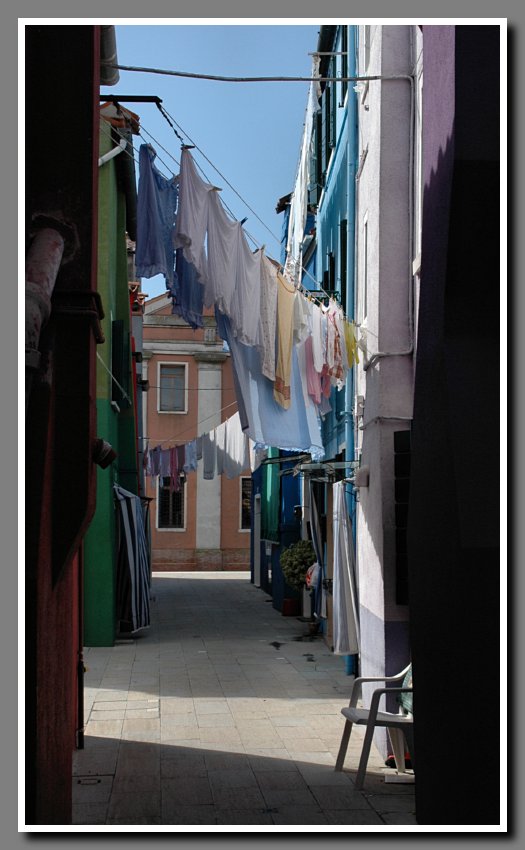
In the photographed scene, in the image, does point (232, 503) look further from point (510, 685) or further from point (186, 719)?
point (510, 685)

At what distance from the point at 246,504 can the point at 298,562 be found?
18056mm

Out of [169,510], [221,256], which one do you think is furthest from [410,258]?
[169,510]

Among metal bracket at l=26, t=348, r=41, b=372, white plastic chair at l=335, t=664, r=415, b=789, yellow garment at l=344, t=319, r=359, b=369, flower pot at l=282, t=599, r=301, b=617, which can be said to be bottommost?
flower pot at l=282, t=599, r=301, b=617

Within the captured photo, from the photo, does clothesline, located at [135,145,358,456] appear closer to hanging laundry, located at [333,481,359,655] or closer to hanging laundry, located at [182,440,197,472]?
hanging laundry, located at [333,481,359,655]

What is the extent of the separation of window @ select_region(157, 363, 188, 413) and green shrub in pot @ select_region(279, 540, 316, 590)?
18.2 metres

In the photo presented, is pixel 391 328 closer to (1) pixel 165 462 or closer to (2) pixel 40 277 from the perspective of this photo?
(2) pixel 40 277

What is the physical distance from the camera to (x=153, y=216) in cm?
926

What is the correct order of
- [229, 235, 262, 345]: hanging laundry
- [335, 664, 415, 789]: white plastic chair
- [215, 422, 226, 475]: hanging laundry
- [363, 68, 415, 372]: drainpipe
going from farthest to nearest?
[215, 422, 226, 475]: hanging laundry, [229, 235, 262, 345]: hanging laundry, [363, 68, 415, 372]: drainpipe, [335, 664, 415, 789]: white plastic chair

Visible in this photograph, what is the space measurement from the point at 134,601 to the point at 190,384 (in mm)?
19537

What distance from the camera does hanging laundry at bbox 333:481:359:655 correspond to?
1129cm

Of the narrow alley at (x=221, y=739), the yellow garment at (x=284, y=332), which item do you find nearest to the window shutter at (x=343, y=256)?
the yellow garment at (x=284, y=332)

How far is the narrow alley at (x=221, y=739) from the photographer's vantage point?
716 cm

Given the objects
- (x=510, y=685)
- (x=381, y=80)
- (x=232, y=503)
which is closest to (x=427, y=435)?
(x=510, y=685)

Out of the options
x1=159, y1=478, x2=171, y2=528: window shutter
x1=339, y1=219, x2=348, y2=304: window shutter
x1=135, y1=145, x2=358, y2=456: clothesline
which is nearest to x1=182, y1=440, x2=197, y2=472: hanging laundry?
x1=159, y1=478, x2=171, y2=528: window shutter
